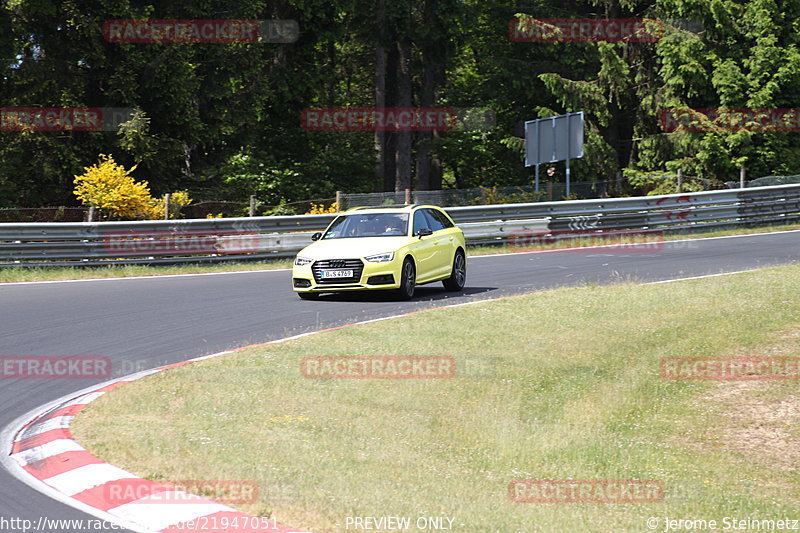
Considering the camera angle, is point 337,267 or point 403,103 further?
point 403,103

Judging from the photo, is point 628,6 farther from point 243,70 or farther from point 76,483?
point 76,483

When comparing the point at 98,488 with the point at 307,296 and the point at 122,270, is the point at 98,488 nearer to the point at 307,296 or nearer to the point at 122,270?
the point at 307,296

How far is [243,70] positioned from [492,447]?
2951cm

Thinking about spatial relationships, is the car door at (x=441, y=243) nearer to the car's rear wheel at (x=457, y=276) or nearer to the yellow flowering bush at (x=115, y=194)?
the car's rear wheel at (x=457, y=276)

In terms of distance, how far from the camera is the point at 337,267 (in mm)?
16500

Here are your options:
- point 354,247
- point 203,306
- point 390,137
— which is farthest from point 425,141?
point 203,306

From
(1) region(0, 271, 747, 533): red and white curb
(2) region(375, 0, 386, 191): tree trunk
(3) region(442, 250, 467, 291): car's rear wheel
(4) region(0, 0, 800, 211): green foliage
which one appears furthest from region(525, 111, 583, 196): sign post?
(1) region(0, 271, 747, 533): red and white curb

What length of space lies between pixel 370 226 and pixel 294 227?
627 centimetres

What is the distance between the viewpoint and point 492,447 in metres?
8.41

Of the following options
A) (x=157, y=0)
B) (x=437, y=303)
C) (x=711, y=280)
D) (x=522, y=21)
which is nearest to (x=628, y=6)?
(x=522, y=21)

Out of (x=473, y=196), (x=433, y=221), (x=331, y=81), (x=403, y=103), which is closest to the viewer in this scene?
(x=433, y=221)

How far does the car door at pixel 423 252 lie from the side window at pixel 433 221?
32 cm

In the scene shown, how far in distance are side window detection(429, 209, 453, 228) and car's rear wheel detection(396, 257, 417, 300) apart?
1.96 m

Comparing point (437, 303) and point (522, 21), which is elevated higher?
point (522, 21)
